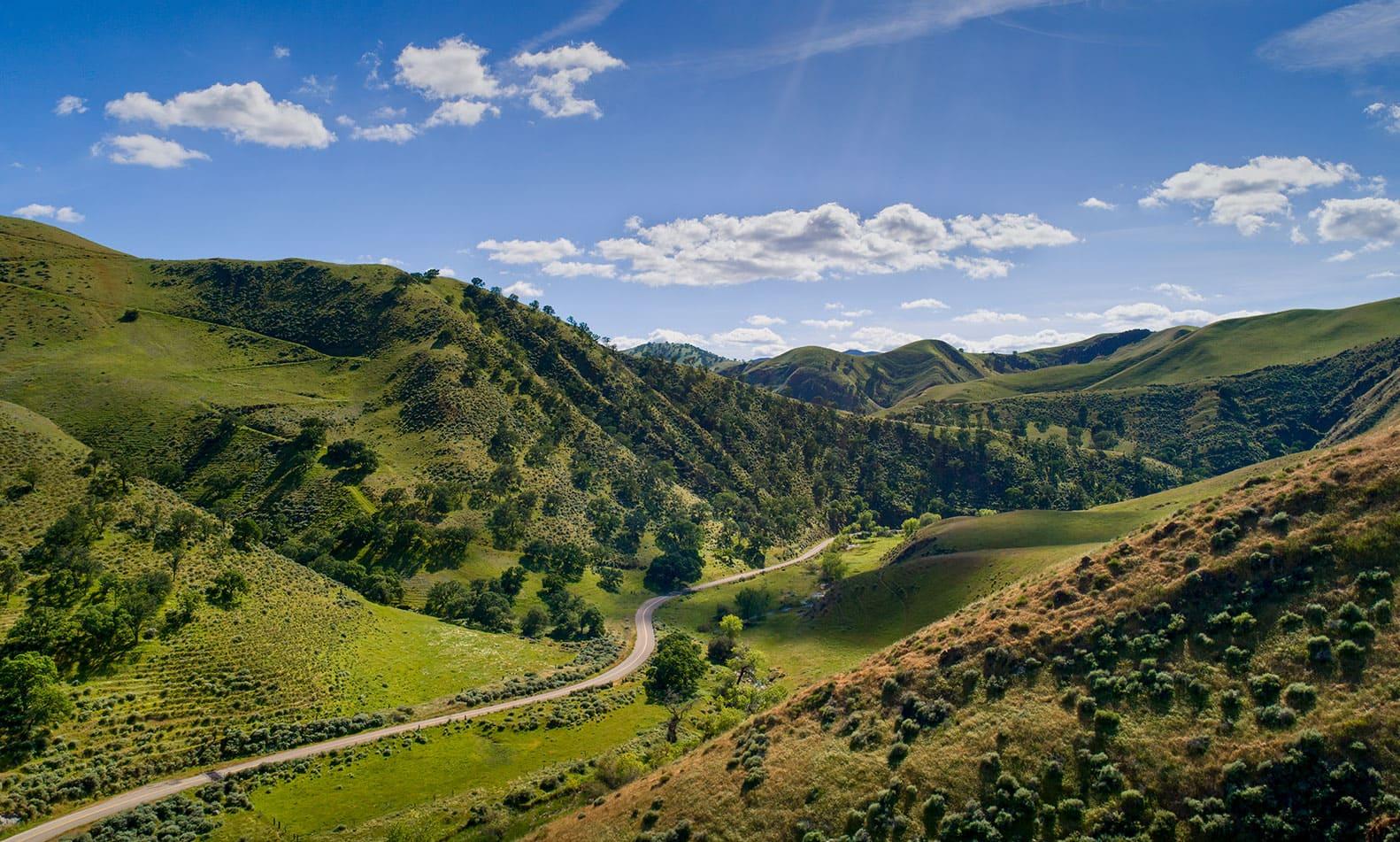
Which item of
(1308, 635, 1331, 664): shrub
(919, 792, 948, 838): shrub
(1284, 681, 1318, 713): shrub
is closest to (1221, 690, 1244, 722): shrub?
(1284, 681, 1318, 713): shrub

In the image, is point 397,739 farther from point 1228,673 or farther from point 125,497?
point 1228,673

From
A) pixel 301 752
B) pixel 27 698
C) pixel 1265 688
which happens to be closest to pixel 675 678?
pixel 301 752

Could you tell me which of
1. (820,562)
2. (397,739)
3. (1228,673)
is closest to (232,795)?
(397,739)

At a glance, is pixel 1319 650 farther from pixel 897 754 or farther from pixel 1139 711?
pixel 897 754

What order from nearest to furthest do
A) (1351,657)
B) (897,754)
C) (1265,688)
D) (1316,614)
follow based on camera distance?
(1351,657), (1265,688), (1316,614), (897,754)

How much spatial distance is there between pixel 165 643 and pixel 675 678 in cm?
6114

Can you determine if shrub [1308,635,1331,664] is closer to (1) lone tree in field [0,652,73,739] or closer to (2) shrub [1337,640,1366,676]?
(2) shrub [1337,640,1366,676]

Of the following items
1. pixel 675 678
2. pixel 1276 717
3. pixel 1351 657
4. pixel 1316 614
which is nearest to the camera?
pixel 1276 717

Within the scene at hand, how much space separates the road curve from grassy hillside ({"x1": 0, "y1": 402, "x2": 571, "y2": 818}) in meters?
1.77

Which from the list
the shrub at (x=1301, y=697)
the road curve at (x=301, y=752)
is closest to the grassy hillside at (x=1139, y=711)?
the shrub at (x=1301, y=697)

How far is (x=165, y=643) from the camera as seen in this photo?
74125mm

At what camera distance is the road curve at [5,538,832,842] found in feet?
171

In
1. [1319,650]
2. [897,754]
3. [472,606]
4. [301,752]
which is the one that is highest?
[1319,650]

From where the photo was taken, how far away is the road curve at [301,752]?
171 ft
